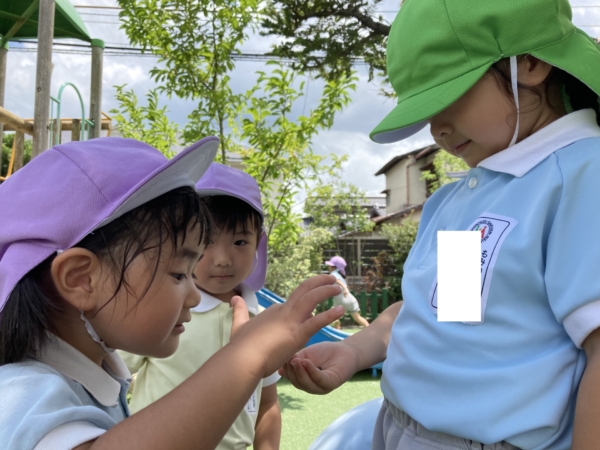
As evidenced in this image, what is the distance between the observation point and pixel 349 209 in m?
19.6

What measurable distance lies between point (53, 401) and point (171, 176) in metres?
0.55

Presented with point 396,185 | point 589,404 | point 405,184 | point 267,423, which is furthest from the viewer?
point 396,185

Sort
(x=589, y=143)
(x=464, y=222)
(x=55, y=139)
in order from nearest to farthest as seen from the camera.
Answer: (x=589, y=143)
(x=464, y=222)
(x=55, y=139)

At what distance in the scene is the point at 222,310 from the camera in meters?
2.25

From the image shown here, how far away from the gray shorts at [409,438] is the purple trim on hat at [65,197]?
741 millimetres

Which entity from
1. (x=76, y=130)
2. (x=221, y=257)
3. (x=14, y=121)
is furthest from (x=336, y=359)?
(x=76, y=130)

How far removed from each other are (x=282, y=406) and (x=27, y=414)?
4.25m

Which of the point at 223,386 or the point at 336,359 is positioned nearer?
the point at 223,386

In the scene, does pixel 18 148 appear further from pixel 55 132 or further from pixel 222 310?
pixel 222 310

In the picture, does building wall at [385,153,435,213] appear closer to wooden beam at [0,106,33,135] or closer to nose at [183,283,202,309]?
wooden beam at [0,106,33,135]

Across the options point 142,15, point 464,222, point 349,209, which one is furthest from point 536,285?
point 349,209

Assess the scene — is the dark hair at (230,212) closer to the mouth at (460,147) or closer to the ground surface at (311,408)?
the mouth at (460,147)

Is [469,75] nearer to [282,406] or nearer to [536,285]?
[536,285]

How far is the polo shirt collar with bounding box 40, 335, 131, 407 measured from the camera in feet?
3.51
